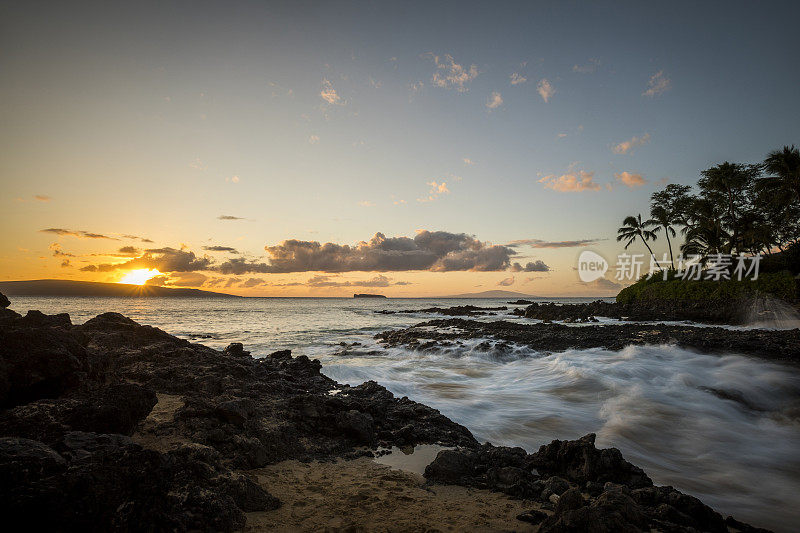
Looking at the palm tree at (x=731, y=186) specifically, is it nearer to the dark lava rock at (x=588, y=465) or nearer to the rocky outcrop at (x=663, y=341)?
the rocky outcrop at (x=663, y=341)

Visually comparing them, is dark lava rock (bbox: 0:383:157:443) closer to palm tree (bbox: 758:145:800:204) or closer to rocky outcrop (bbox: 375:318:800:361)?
rocky outcrop (bbox: 375:318:800:361)

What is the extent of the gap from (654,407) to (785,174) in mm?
35377

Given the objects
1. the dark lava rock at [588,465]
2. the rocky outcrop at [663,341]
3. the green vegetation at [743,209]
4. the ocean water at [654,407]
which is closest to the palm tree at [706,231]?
the green vegetation at [743,209]

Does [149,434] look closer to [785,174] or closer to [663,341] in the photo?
[663,341]

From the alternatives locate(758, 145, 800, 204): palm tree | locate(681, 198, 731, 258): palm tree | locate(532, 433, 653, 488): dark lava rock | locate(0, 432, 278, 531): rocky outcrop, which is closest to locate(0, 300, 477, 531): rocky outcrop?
locate(0, 432, 278, 531): rocky outcrop

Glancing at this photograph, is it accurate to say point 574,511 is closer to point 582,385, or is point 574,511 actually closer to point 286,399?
point 286,399

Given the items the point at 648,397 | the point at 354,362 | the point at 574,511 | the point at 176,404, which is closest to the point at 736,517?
the point at 574,511

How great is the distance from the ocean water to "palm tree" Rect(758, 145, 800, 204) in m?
27.2

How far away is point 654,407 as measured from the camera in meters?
8.95

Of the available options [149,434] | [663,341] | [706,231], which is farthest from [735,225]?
[149,434]

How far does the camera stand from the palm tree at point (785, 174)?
2992cm

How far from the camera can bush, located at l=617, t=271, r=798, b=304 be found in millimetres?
27094

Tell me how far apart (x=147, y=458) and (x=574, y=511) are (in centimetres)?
384

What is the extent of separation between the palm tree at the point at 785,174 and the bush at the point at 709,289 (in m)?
7.45
